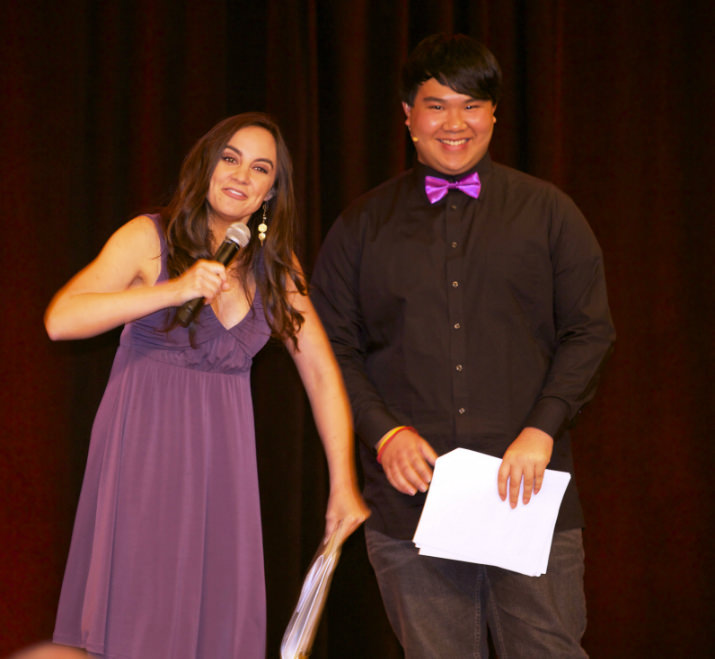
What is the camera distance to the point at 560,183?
3.20 m

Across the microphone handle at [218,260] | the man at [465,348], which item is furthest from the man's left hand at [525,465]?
the microphone handle at [218,260]

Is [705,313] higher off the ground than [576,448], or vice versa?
[705,313]

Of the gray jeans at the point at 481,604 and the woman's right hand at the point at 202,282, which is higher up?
the woman's right hand at the point at 202,282

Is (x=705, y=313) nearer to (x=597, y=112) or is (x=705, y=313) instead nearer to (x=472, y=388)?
(x=597, y=112)

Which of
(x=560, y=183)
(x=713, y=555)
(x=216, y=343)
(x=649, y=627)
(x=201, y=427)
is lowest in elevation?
(x=649, y=627)

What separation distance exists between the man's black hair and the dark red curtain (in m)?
0.68

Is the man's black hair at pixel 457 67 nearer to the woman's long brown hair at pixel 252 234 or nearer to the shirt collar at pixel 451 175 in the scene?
the shirt collar at pixel 451 175

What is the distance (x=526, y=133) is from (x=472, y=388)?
153cm

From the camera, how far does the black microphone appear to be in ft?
5.85

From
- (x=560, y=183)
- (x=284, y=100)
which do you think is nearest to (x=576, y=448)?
(x=560, y=183)

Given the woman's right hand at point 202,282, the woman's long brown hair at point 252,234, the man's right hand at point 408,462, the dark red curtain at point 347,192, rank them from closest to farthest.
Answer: the woman's right hand at point 202,282 → the man's right hand at point 408,462 → the woman's long brown hair at point 252,234 → the dark red curtain at point 347,192

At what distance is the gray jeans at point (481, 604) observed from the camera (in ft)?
6.19

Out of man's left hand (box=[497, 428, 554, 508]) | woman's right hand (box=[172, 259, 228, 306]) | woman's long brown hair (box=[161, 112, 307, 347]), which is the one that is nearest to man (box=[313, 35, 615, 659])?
man's left hand (box=[497, 428, 554, 508])

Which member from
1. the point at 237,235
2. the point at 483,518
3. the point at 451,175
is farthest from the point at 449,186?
the point at 483,518
